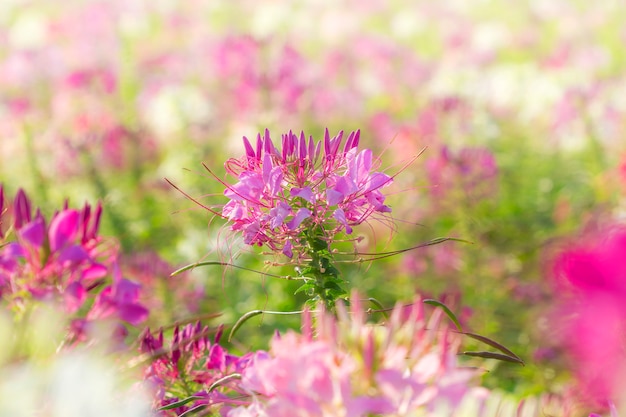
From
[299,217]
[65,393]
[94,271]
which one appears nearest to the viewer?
[65,393]

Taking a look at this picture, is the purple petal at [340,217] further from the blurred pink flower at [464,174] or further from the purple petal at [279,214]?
the blurred pink flower at [464,174]

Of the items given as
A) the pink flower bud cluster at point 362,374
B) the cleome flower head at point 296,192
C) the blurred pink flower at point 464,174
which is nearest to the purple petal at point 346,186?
the cleome flower head at point 296,192

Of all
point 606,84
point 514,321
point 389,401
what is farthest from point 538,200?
point 389,401

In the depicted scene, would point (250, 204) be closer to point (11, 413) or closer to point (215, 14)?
point (11, 413)

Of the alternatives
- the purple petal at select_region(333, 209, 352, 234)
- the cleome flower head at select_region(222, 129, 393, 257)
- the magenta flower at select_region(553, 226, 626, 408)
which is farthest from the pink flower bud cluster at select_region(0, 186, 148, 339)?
the magenta flower at select_region(553, 226, 626, 408)

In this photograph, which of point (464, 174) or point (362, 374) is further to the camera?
point (464, 174)

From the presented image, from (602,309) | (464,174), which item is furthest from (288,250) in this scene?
(464,174)

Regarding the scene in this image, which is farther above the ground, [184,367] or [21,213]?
[21,213]

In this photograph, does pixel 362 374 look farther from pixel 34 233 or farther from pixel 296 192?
pixel 34 233
